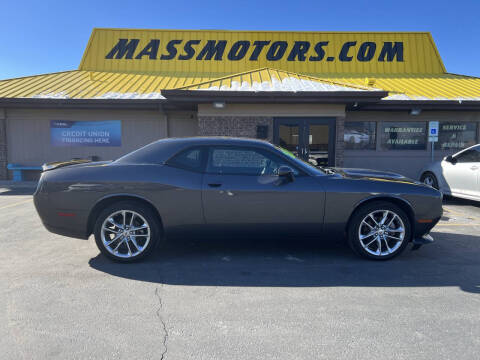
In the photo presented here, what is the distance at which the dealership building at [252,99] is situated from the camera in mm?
9922

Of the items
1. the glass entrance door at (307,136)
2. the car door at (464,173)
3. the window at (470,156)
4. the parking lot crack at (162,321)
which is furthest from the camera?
the glass entrance door at (307,136)

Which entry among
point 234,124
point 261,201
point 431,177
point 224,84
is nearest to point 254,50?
point 224,84

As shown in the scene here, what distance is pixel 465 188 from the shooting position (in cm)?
715

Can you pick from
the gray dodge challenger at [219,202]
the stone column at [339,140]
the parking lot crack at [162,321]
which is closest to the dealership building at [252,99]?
the stone column at [339,140]

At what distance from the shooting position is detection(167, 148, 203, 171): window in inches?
152

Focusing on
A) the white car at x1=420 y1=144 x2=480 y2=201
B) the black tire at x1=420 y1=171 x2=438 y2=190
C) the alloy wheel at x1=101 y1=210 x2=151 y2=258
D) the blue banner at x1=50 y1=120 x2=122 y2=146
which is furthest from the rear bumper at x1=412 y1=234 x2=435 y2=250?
the blue banner at x1=50 y1=120 x2=122 y2=146

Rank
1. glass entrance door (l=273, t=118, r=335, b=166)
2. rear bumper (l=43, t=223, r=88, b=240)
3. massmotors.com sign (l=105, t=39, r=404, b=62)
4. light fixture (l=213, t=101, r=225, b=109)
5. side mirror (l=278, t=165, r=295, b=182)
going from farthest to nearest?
massmotors.com sign (l=105, t=39, r=404, b=62)
glass entrance door (l=273, t=118, r=335, b=166)
light fixture (l=213, t=101, r=225, b=109)
rear bumper (l=43, t=223, r=88, b=240)
side mirror (l=278, t=165, r=295, b=182)

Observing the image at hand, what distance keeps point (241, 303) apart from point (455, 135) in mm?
11819

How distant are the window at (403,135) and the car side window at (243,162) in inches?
348

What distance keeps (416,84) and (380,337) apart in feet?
42.4

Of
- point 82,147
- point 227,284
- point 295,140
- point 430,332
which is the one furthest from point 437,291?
point 82,147

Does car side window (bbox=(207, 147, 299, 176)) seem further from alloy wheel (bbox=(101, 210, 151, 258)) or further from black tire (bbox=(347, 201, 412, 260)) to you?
alloy wheel (bbox=(101, 210, 151, 258))

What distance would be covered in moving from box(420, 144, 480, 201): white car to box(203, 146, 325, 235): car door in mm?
5195

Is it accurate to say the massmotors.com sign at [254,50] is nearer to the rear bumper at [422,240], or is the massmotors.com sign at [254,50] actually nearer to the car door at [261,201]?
the car door at [261,201]
